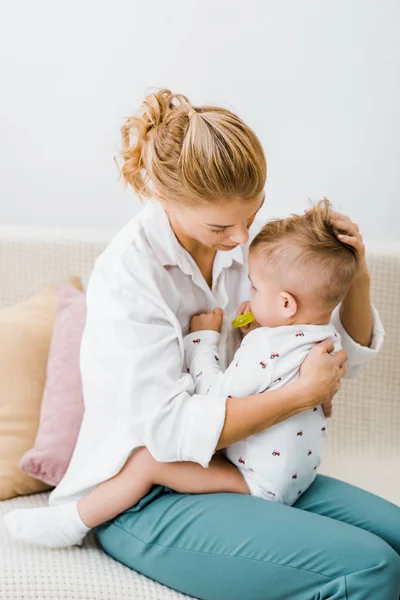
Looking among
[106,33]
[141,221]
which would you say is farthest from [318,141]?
[141,221]

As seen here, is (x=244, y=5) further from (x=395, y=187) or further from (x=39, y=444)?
(x=39, y=444)

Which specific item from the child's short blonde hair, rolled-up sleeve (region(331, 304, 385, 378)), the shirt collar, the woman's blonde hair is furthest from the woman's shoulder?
rolled-up sleeve (region(331, 304, 385, 378))

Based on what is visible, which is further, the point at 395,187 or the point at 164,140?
the point at 395,187

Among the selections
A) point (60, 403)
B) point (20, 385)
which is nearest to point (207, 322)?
point (60, 403)

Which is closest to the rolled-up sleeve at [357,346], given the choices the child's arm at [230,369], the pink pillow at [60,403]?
the child's arm at [230,369]

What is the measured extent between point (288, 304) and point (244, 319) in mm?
133

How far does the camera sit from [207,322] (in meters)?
1.62

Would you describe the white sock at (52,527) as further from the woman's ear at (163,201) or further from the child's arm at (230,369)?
the woman's ear at (163,201)

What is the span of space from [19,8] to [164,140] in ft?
3.89

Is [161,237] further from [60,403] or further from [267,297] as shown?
[60,403]

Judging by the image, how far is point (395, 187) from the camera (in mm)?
2334

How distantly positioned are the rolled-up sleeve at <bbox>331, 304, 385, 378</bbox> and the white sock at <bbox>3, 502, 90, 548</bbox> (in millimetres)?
684

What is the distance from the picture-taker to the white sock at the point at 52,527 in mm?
1495

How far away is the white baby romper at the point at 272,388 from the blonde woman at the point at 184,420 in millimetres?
42
